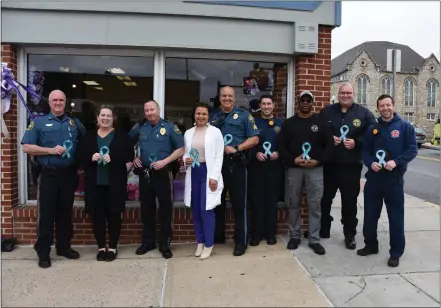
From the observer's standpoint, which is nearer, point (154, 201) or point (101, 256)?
point (101, 256)

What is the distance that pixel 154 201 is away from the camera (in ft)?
14.6

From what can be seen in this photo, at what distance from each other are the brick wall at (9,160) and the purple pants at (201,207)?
89.6 inches

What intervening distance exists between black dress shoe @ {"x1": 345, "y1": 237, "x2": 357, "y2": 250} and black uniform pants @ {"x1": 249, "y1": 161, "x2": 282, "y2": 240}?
88cm

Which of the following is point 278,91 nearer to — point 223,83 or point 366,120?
point 223,83

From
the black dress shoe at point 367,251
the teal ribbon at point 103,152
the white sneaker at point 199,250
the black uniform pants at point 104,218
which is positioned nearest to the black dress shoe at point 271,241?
the white sneaker at point 199,250

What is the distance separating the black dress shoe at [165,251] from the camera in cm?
435

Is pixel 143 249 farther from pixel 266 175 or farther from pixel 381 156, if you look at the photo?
pixel 381 156

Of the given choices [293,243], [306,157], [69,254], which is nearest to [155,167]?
[69,254]

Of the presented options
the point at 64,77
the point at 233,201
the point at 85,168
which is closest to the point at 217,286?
the point at 233,201

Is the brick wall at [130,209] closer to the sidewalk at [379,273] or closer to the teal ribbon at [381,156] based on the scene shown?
the sidewalk at [379,273]

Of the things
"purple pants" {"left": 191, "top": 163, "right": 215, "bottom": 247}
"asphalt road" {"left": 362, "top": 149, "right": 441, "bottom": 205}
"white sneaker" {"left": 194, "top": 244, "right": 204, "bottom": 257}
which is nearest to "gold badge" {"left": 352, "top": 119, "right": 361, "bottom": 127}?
"purple pants" {"left": 191, "top": 163, "right": 215, "bottom": 247}

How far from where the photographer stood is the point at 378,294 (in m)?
3.42

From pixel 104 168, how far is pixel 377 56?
82352 mm

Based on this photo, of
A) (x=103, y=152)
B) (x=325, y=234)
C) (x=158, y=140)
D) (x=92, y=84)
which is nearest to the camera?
(x=103, y=152)
